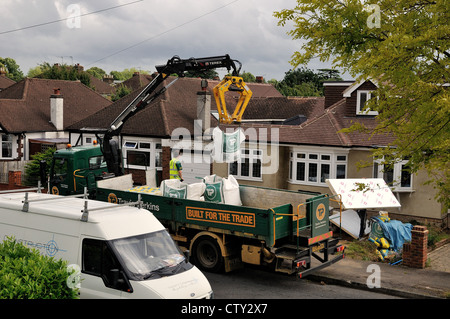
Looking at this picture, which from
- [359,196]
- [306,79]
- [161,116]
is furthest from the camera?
[306,79]

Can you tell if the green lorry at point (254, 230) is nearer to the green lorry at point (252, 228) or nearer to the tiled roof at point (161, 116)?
the green lorry at point (252, 228)

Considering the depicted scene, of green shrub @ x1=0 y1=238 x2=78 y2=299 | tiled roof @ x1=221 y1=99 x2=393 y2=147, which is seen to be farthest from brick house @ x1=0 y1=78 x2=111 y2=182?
green shrub @ x1=0 y1=238 x2=78 y2=299

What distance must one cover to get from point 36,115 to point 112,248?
94.1 ft

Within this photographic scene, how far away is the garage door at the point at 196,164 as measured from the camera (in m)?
25.3

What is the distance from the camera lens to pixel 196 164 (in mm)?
25641

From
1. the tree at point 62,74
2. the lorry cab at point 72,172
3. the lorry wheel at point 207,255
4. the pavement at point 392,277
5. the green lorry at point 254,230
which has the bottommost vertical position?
the pavement at point 392,277

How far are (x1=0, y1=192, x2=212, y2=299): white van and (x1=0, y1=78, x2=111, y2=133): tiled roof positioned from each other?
24.3 meters

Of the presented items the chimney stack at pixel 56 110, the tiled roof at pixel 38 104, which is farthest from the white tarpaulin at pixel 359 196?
the chimney stack at pixel 56 110

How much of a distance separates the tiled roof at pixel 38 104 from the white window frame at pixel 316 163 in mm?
18689

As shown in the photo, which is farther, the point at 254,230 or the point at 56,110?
the point at 56,110

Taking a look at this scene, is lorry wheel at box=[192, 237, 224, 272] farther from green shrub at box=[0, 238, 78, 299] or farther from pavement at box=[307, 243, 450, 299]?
green shrub at box=[0, 238, 78, 299]

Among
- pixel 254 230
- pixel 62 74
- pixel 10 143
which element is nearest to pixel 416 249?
pixel 254 230

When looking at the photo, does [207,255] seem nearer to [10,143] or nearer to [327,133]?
[327,133]

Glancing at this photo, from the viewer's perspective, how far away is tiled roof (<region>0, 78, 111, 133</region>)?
33906mm
